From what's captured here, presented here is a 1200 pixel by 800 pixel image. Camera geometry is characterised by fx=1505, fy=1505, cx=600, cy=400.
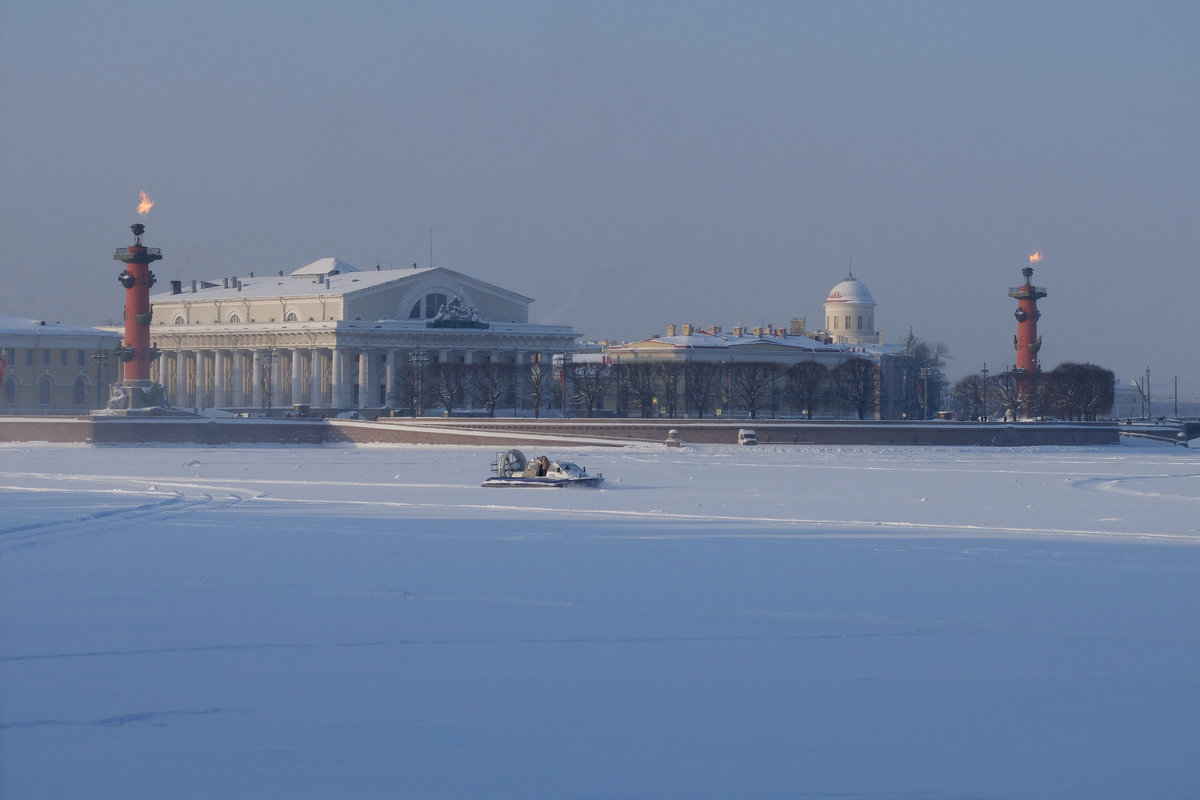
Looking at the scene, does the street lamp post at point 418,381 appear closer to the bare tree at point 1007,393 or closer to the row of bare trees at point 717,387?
the row of bare trees at point 717,387

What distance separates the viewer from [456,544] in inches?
716

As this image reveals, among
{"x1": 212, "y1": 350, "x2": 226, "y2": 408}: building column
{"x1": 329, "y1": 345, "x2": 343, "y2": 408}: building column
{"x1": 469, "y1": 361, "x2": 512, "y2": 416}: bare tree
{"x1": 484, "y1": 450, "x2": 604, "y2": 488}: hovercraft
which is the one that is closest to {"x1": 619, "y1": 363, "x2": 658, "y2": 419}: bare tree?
{"x1": 469, "y1": 361, "x2": 512, "y2": 416}: bare tree

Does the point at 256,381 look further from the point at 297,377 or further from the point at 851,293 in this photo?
the point at 851,293

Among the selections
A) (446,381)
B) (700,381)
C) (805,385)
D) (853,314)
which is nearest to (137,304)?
(446,381)

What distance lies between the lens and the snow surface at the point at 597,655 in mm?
8445

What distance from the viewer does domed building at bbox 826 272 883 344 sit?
112 meters

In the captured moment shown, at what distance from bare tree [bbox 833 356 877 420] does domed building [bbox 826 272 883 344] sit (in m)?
34.3

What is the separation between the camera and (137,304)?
61375 millimetres

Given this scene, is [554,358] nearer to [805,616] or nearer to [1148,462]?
[1148,462]

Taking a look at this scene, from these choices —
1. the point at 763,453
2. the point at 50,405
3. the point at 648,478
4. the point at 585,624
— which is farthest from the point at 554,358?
the point at 585,624

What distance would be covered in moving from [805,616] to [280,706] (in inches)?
199

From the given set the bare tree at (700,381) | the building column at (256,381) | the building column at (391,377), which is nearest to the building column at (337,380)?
the building column at (391,377)

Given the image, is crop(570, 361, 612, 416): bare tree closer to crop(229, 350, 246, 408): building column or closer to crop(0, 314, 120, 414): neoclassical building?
crop(229, 350, 246, 408): building column

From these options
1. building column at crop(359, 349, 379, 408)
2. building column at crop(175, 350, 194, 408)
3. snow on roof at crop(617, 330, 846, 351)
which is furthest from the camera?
snow on roof at crop(617, 330, 846, 351)
